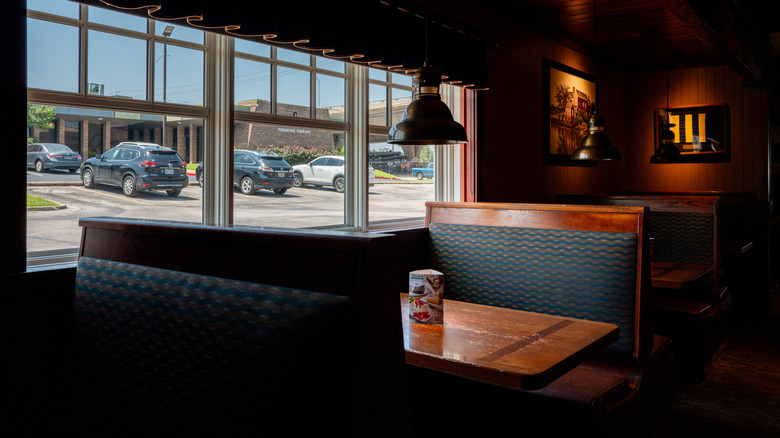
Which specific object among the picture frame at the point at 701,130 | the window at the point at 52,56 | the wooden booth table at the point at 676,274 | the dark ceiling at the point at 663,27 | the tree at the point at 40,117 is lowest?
the wooden booth table at the point at 676,274

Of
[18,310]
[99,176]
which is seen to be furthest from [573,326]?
[99,176]

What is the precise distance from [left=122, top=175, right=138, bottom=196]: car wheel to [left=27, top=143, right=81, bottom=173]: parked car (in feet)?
0.71

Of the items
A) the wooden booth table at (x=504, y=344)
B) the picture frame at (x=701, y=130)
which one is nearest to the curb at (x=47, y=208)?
the wooden booth table at (x=504, y=344)

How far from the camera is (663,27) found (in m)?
5.27

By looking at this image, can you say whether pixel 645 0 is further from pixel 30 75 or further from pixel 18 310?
pixel 18 310

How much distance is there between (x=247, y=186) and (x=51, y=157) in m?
0.96

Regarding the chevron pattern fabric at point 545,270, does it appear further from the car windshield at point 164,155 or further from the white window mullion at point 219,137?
the car windshield at point 164,155

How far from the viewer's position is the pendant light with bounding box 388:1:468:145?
1.99 metres

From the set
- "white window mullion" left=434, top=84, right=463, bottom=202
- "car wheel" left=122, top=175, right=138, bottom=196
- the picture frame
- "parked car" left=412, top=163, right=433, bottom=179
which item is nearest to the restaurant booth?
"white window mullion" left=434, top=84, right=463, bottom=202

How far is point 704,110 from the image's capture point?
6.67m

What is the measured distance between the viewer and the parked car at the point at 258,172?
292 centimetres

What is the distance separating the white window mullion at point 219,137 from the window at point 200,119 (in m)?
0.01

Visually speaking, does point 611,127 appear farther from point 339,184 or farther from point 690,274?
point 339,184

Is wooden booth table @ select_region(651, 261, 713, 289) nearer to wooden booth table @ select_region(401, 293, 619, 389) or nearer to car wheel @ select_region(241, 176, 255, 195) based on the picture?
wooden booth table @ select_region(401, 293, 619, 389)
